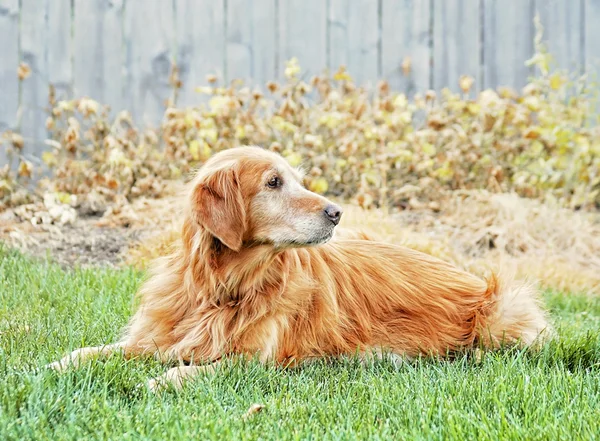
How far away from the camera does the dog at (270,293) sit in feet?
10.4

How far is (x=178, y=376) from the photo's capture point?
9.53ft

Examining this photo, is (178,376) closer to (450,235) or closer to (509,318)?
(509,318)

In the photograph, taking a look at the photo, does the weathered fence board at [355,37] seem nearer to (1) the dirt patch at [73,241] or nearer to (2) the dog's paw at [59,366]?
(1) the dirt patch at [73,241]

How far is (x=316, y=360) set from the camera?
11.1 feet

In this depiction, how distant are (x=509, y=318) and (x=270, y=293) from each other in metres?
1.20

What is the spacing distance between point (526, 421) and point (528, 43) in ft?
21.1

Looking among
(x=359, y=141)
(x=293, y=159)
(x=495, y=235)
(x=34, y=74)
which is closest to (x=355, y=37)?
(x=359, y=141)

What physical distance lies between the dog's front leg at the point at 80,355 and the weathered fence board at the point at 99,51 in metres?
4.43

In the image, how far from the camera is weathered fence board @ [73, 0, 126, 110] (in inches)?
283

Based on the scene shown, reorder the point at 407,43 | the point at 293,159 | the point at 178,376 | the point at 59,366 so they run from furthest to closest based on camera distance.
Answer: the point at 407,43
the point at 293,159
the point at 178,376
the point at 59,366

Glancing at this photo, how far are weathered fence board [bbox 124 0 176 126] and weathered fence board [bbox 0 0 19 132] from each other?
94cm

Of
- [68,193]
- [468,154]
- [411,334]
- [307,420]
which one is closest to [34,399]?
[307,420]

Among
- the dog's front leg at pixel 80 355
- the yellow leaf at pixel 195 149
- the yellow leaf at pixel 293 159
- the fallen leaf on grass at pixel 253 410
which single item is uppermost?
the yellow leaf at pixel 195 149

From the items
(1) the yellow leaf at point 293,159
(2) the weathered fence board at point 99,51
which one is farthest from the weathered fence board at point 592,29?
(2) the weathered fence board at point 99,51
